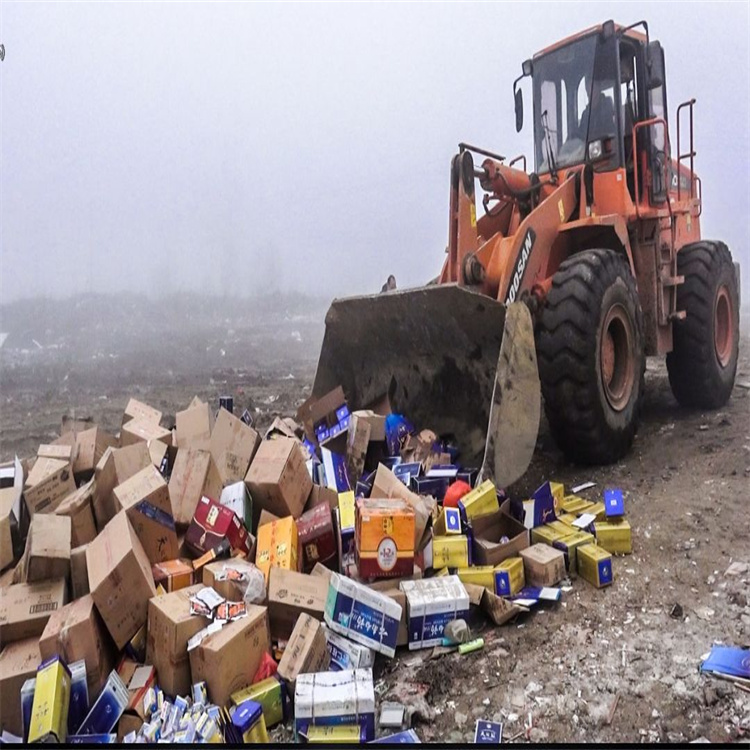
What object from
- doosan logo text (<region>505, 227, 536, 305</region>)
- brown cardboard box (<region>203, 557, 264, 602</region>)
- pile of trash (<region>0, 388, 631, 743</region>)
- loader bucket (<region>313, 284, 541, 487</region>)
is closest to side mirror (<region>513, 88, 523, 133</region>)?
doosan logo text (<region>505, 227, 536, 305</region>)

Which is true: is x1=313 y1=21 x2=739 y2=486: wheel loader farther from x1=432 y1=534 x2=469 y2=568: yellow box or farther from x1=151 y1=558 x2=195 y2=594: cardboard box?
x1=151 y1=558 x2=195 y2=594: cardboard box

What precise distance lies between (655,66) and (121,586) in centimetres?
444

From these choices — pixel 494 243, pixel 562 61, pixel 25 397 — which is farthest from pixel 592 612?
pixel 25 397

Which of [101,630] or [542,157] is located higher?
[542,157]

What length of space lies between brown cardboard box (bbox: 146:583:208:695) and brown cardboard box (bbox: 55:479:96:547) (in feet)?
1.89

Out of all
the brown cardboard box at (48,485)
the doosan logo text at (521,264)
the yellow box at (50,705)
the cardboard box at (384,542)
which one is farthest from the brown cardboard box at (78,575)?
the doosan logo text at (521,264)

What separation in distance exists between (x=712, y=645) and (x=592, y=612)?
0.41 metres

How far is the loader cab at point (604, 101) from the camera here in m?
4.36

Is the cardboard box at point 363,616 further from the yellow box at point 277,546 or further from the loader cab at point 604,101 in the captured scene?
the loader cab at point 604,101

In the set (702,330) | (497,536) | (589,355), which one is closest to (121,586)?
(497,536)

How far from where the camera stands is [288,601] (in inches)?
92.8

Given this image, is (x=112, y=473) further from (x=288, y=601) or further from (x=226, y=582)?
(x=288, y=601)

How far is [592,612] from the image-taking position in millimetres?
2488

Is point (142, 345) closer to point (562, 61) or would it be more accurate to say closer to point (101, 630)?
point (562, 61)
